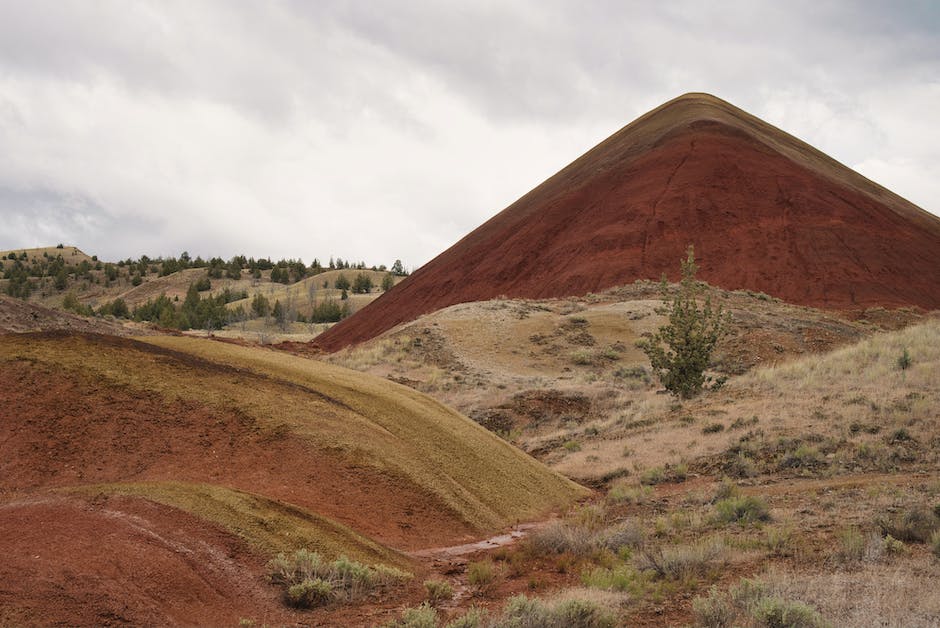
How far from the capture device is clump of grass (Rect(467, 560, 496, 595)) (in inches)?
293

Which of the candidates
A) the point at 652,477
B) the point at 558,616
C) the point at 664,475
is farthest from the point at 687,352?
the point at 558,616

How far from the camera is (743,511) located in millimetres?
9859

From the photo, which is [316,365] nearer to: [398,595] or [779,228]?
[398,595]

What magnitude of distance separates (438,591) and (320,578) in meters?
1.15

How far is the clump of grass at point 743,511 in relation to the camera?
953 centimetres

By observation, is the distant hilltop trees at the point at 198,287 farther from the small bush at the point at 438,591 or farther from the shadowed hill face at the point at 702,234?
the small bush at the point at 438,591

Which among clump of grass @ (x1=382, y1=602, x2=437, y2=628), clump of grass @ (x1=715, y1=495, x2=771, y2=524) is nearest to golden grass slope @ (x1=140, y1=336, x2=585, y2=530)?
clump of grass @ (x1=715, y1=495, x2=771, y2=524)

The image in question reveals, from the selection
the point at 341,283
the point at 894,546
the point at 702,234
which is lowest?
the point at 894,546

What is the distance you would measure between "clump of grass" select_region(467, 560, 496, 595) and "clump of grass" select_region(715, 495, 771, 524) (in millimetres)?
3824

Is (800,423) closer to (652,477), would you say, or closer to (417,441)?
(652,477)

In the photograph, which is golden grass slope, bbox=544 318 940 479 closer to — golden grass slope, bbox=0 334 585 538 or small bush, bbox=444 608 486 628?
golden grass slope, bbox=0 334 585 538

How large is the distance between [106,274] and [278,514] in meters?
81.3

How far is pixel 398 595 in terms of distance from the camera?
6969 mm

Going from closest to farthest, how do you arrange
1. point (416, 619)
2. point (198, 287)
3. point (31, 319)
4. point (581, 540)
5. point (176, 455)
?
point (416, 619), point (176, 455), point (581, 540), point (31, 319), point (198, 287)
